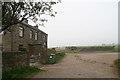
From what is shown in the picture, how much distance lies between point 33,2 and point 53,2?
52.7 inches

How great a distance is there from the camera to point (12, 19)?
9.46 m

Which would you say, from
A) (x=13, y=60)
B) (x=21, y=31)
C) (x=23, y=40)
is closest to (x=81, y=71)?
(x=13, y=60)

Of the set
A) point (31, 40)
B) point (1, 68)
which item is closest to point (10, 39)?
point (31, 40)

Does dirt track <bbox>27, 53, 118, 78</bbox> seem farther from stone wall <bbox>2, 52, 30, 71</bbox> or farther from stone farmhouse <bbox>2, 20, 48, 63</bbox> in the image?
stone farmhouse <bbox>2, 20, 48, 63</bbox>

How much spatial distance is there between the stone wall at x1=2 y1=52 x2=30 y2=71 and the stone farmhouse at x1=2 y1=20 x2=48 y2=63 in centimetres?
391

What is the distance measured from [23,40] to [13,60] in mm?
13529

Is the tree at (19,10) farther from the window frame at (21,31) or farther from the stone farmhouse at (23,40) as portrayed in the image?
the window frame at (21,31)

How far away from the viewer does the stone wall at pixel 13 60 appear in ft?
35.2

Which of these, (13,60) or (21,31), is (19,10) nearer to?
(13,60)

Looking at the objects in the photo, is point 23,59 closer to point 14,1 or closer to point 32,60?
point 14,1

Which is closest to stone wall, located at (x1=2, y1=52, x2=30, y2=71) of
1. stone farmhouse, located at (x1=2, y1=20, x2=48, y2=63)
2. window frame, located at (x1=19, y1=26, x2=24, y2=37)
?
stone farmhouse, located at (x1=2, y1=20, x2=48, y2=63)

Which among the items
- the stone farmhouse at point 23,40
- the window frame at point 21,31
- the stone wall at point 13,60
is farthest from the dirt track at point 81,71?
the window frame at point 21,31

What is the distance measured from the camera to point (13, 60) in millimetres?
11406

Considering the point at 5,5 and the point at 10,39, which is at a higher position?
the point at 5,5
